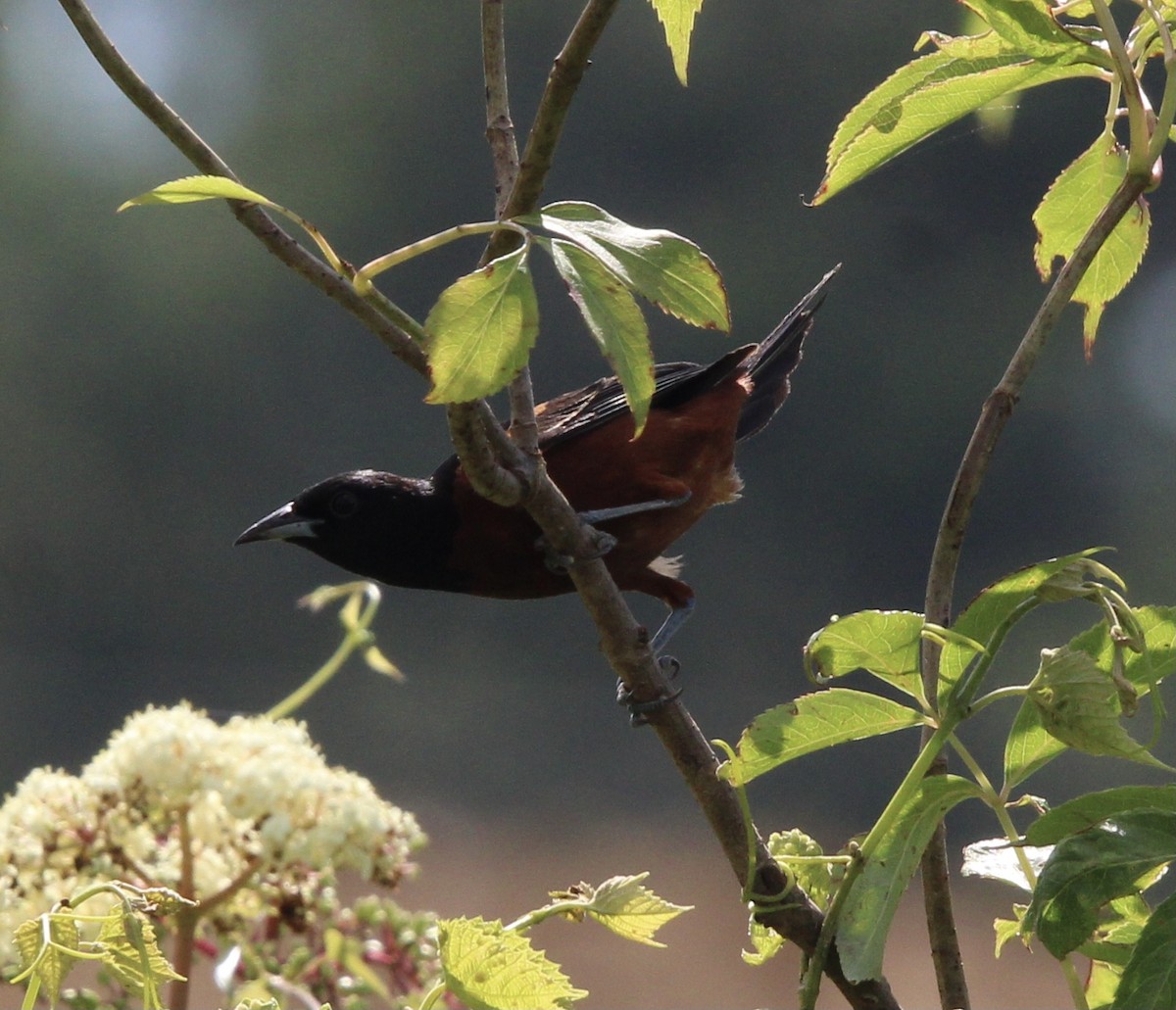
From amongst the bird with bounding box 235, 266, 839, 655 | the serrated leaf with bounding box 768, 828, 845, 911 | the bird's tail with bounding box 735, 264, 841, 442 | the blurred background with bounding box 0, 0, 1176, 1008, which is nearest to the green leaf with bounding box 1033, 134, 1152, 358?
the serrated leaf with bounding box 768, 828, 845, 911

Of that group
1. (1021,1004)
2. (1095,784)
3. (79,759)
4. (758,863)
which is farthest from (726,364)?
(79,759)

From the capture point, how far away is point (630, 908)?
0.84 m

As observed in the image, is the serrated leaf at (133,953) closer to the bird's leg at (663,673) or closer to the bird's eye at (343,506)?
the bird's leg at (663,673)

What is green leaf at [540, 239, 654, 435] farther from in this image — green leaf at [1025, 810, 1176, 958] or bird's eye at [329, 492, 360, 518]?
bird's eye at [329, 492, 360, 518]

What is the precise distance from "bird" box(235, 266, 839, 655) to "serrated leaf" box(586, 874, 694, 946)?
1.39 m

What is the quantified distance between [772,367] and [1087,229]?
203 centimetres

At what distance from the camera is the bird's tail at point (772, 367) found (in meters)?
3.01

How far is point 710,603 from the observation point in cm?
1892

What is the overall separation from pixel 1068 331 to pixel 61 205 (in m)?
14.6

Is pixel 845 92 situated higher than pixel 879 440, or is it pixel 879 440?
pixel 845 92

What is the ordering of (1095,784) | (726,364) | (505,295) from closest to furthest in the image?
1. (505,295)
2. (726,364)
3. (1095,784)

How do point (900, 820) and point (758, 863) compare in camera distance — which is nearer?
point (900, 820)

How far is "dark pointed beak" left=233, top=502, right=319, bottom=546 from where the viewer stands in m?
2.46

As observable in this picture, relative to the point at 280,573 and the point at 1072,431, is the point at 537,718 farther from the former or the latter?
the point at 1072,431
